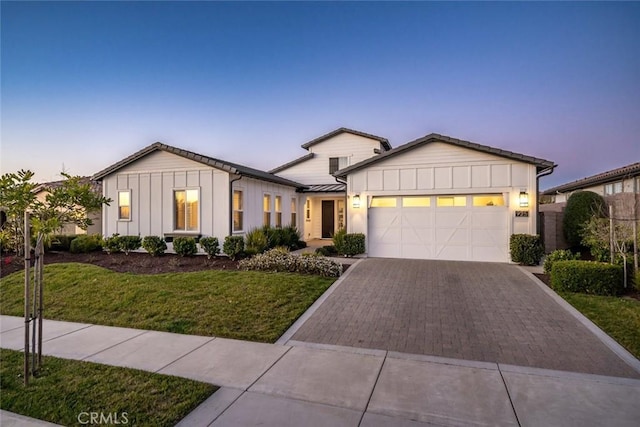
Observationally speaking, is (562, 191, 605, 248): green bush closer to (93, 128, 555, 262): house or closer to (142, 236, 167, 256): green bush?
(93, 128, 555, 262): house

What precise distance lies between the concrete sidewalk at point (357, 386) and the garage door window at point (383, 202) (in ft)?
27.7

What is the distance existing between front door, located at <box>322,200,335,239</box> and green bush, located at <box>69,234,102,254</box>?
11566 millimetres

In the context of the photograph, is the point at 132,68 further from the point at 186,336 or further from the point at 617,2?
the point at 617,2

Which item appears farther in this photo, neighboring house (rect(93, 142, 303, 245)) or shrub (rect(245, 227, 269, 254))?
neighboring house (rect(93, 142, 303, 245))

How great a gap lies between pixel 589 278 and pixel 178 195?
13.8m

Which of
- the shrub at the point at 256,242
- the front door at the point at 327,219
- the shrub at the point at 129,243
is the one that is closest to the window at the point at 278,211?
the shrub at the point at 256,242

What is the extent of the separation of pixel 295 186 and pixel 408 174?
7.28 meters

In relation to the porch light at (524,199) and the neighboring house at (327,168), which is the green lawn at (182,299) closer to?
the porch light at (524,199)

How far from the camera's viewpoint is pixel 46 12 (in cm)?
860

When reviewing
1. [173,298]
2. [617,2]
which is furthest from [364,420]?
[617,2]

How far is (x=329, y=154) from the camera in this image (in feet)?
65.6

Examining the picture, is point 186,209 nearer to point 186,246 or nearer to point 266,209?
point 186,246

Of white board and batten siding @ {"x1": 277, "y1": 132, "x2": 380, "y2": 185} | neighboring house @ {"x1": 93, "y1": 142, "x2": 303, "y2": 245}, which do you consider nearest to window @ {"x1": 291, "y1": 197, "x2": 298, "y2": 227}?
white board and batten siding @ {"x1": 277, "y1": 132, "x2": 380, "y2": 185}

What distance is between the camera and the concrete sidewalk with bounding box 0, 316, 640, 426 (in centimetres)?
288
